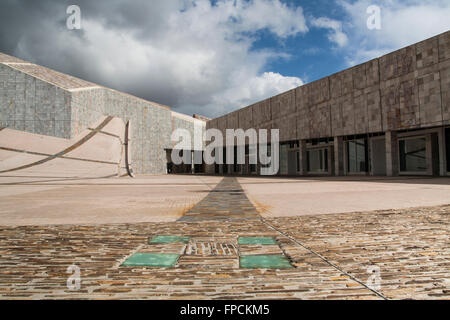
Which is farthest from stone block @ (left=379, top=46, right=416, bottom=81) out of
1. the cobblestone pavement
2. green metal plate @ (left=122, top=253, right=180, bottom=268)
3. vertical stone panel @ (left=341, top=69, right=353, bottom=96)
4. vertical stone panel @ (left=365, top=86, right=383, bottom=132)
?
green metal plate @ (left=122, top=253, right=180, bottom=268)

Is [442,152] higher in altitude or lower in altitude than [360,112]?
lower

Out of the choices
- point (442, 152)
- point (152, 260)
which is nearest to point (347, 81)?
point (442, 152)

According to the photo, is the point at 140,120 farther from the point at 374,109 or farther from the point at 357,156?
the point at 374,109

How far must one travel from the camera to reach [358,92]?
2672cm

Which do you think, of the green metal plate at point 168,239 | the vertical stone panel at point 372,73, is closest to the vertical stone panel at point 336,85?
the vertical stone panel at point 372,73

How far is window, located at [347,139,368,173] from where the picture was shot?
95.2ft

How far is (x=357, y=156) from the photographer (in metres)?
29.4

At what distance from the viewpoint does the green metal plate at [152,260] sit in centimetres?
271

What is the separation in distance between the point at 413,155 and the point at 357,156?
17.0 feet

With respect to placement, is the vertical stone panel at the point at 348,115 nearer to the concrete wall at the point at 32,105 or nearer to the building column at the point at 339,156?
the building column at the point at 339,156

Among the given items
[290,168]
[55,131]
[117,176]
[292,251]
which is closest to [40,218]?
[292,251]

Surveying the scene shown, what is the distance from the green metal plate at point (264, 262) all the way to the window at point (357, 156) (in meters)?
29.5

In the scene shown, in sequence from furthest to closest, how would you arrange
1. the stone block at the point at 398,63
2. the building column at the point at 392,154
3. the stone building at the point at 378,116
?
the building column at the point at 392,154
the stone block at the point at 398,63
the stone building at the point at 378,116

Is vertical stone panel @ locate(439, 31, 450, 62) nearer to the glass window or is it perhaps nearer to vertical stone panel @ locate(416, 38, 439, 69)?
vertical stone panel @ locate(416, 38, 439, 69)
